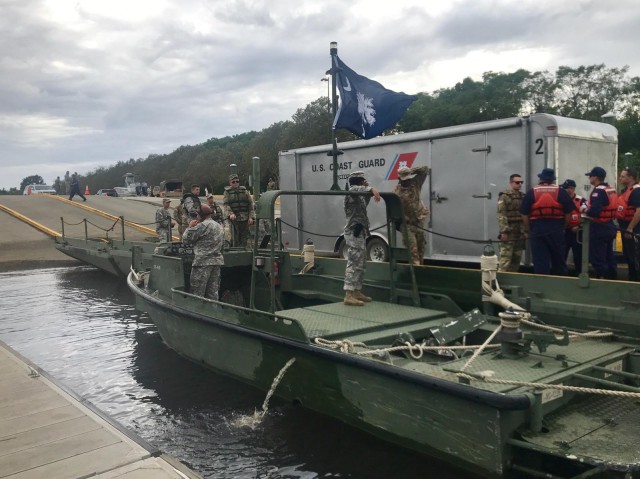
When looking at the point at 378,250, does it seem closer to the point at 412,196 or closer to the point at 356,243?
the point at 412,196

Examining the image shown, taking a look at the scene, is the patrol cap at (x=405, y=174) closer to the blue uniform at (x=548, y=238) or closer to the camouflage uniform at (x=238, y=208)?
the blue uniform at (x=548, y=238)

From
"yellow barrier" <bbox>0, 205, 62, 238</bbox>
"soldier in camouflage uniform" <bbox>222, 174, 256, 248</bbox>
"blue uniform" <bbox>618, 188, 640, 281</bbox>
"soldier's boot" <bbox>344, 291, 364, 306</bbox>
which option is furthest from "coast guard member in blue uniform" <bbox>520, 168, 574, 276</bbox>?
"yellow barrier" <bbox>0, 205, 62, 238</bbox>

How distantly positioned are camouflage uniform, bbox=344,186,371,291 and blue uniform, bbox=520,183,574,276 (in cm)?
187

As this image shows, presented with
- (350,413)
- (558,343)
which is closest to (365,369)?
(350,413)

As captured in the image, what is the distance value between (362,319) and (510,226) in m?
2.98

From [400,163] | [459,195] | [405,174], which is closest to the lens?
[405,174]

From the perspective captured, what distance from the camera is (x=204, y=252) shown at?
7156mm

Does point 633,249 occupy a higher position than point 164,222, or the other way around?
point 164,222

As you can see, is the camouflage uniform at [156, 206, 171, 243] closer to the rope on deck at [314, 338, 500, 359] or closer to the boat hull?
the boat hull

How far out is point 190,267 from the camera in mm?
7680

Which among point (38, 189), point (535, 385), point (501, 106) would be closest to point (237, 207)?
point (535, 385)

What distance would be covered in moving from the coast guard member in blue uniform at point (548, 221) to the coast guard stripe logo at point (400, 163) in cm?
367

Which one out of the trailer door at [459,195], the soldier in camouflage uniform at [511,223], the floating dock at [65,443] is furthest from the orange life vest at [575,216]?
the floating dock at [65,443]

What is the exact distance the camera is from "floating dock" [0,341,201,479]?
3.71 meters
